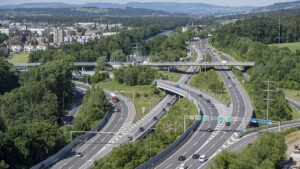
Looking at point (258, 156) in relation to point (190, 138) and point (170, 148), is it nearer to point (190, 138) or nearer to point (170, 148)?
point (170, 148)

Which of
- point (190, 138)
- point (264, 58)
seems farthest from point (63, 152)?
point (264, 58)

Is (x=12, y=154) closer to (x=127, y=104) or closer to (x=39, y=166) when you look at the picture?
(x=39, y=166)

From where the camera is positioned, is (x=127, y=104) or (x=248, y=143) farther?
(x=127, y=104)

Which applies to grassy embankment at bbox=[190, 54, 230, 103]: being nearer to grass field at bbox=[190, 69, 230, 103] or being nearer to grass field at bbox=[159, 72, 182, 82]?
grass field at bbox=[190, 69, 230, 103]

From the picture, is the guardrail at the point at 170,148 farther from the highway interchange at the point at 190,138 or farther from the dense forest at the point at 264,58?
the dense forest at the point at 264,58

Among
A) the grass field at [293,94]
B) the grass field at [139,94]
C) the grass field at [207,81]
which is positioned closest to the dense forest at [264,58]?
the grass field at [293,94]

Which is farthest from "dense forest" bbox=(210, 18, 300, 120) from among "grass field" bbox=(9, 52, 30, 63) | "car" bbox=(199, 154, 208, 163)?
"grass field" bbox=(9, 52, 30, 63)

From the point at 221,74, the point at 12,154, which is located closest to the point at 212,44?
the point at 221,74

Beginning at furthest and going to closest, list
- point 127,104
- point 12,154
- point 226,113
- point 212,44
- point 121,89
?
point 212,44
point 121,89
point 127,104
point 226,113
point 12,154
